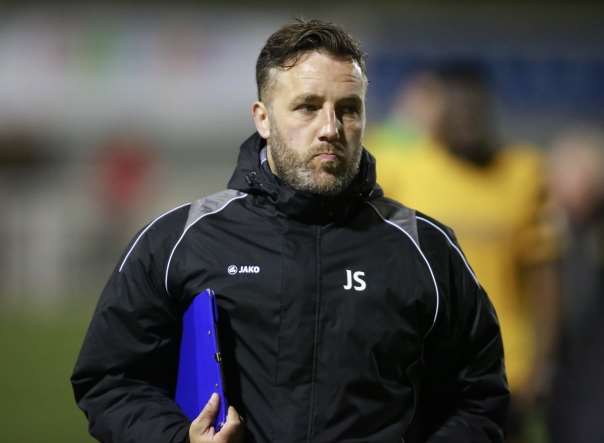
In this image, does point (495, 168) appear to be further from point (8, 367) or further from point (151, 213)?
point (151, 213)

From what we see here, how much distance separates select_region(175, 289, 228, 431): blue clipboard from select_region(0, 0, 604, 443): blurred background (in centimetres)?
1399

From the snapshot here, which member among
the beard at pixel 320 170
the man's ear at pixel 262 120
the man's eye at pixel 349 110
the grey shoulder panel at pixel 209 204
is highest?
the man's eye at pixel 349 110

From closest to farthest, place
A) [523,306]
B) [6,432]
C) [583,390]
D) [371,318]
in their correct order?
[371,318] → [583,390] → [523,306] → [6,432]

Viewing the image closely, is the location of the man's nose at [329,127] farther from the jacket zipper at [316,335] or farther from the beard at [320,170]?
the jacket zipper at [316,335]

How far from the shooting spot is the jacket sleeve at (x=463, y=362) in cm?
272

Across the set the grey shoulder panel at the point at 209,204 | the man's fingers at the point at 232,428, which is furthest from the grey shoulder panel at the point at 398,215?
the man's fingers at the point at 232,428

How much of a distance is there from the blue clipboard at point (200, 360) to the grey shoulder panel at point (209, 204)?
9.6 inches

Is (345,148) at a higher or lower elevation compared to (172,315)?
higher

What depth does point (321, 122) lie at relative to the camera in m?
2.70

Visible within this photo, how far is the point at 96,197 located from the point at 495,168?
13.9 m

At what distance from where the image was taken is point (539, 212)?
4.85 meters

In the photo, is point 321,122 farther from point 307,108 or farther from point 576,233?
point 576,233

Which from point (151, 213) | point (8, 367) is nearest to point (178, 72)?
point (151, 213)

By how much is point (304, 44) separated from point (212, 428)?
0.97 meters
